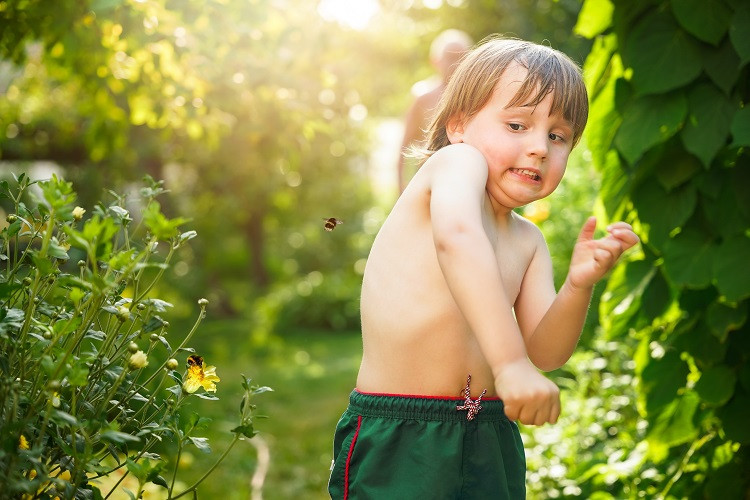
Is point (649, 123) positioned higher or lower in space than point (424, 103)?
higher

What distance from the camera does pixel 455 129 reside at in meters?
1.74

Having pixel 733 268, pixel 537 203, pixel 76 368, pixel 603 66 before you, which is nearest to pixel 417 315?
pixel 76 368

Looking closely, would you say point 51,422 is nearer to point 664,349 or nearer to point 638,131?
point 638,131

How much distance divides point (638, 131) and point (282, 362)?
243 inches

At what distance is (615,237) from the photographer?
59.8 inches

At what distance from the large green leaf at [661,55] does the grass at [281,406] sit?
1.68 metres

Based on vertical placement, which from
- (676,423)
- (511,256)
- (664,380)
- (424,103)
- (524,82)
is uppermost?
(524,82)

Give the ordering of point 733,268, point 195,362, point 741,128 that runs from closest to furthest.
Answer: point 195,362 < point 741,128 < point 733,268

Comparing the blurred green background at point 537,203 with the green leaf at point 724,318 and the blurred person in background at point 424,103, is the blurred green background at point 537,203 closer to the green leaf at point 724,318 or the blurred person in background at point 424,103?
the green leaf at point 724,318

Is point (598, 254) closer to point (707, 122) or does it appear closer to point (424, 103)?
point (707, 122)

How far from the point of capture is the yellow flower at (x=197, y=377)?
156 centimetres

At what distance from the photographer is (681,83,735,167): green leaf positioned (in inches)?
79.4

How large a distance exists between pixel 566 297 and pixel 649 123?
698 millimetres

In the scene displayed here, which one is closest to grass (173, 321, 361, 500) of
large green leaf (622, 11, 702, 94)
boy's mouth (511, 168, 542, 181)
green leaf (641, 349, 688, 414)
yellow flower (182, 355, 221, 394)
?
yellow flower (182, 355, 221, 394)
